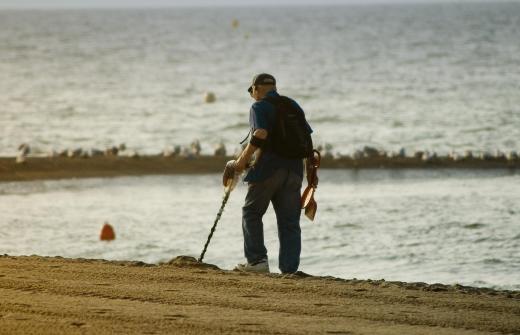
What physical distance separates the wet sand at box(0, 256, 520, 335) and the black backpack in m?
0.99

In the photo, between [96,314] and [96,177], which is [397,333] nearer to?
[96,314]

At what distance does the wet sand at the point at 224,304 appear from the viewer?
878 centimetres

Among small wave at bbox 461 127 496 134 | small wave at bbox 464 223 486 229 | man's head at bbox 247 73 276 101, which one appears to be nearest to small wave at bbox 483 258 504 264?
small wave at bbox 464 223 486 229

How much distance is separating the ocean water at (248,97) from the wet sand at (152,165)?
2.62 m

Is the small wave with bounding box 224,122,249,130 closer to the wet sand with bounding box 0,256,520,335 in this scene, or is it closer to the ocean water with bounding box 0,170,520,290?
the ocean water with bounding box 0,170,520,290

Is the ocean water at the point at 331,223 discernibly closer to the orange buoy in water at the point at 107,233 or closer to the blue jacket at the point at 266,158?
the orange buoy in water at the point at 107,233

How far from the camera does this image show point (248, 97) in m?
44.7

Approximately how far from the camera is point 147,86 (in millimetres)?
53906

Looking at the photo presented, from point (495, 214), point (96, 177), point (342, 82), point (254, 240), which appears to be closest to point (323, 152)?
point (96, 177)

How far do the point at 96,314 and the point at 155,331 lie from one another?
0.61 metres

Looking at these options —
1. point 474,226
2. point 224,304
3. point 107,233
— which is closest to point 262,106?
point 224,304

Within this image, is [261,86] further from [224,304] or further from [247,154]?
[224,304]

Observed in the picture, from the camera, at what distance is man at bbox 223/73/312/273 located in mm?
10695

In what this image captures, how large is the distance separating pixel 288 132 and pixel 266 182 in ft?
1.52
